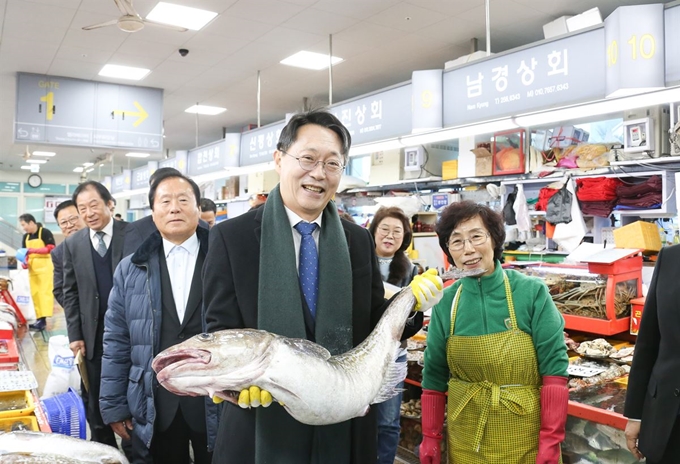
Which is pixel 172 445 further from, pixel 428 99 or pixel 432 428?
pixel 428 99

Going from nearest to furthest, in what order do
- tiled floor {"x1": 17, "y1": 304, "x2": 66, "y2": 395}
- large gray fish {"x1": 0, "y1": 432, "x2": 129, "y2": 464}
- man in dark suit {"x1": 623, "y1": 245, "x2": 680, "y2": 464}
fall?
1. large gray fish {"x1": 0, "y1": 432, "x2": 129, "y2": 464}
2. man in dark suit {"x1": 623, "y1": 245, "x2": 680, "y2": 464}
3. tiled floor {"x1": 17, "y1": 304, "x2": 66, "y2": 395}

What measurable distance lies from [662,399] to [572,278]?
5.71 feet

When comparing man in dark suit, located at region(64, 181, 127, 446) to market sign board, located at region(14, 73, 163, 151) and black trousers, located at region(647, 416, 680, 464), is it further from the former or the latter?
market sign board, located at region(14, 73, 163, 151)

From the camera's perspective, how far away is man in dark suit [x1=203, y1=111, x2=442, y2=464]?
1.34 meters

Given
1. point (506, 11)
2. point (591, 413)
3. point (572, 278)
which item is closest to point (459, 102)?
point (572, 278)

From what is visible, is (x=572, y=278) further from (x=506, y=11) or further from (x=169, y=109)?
(x=169, y=109)

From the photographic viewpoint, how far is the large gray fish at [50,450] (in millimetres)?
1311

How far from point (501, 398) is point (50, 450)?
1.47 metres

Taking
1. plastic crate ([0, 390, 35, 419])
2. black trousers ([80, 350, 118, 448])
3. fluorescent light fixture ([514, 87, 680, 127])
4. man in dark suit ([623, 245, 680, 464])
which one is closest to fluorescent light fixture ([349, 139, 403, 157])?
fluorescent light fixture ([514, 87, 680, 127])

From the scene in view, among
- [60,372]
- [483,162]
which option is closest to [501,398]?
[60,372]

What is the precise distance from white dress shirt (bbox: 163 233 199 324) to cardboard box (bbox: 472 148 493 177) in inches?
210

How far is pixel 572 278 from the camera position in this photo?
351 cm

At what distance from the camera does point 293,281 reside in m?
1.36

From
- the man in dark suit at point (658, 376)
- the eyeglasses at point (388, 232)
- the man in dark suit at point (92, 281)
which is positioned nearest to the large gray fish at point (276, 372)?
the man in dark suit at point (658, 376)
